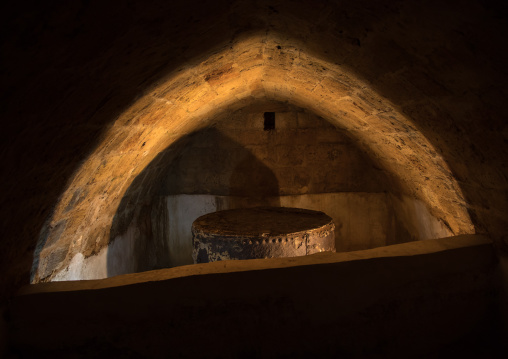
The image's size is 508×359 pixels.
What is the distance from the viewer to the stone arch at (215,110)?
2.56 metres

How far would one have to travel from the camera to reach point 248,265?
2057 mm

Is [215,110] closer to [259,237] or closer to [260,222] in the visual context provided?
[260,222]

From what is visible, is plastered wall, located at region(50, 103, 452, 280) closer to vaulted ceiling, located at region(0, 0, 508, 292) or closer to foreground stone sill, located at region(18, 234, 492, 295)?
vaulted ceiling, located at region(0, 0, 508, 292)

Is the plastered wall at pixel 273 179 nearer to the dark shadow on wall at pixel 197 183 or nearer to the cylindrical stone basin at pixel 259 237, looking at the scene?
the dark shadow on wall at pixel 197 183

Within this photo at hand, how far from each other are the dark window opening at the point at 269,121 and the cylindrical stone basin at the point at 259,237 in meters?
2.02

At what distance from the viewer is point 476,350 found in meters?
2.13

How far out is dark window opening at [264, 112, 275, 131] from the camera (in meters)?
5.52

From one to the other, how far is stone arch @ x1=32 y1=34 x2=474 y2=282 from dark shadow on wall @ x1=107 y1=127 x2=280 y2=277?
107 centimetres

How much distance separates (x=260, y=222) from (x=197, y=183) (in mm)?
2249

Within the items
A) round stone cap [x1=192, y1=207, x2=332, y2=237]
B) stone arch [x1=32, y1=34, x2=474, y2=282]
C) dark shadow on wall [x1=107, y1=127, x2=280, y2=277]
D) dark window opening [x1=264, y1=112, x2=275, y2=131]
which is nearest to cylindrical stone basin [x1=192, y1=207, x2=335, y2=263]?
round stone cap [x1=192, y1=207, x2=332, y2=237]

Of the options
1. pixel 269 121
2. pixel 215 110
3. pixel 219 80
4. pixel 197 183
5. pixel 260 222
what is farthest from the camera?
pixel 197 183

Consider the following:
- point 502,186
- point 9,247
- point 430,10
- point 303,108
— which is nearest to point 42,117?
point 9,247

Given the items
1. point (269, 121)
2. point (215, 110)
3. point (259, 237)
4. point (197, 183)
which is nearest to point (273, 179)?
point (269, 121)

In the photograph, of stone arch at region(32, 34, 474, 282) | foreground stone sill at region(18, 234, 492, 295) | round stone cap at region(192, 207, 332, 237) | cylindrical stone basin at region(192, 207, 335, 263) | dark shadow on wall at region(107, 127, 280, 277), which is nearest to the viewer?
foreground stone sill at region(18, 234, 492, 295)
